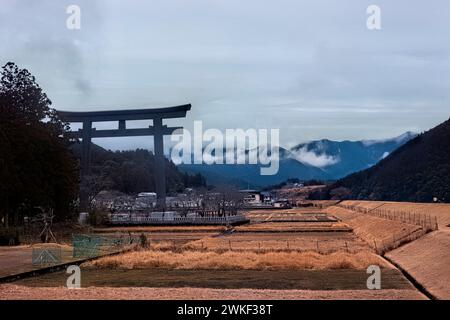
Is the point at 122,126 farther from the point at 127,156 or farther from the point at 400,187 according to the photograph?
the point at 127,156

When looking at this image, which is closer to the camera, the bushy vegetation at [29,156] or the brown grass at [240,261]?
the brown grass at [240,261]

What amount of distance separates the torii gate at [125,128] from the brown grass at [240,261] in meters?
29.1

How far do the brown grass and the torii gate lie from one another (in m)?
29.1

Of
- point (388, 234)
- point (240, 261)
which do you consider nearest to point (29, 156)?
point (240, 261)

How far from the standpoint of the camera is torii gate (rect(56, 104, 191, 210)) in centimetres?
5472

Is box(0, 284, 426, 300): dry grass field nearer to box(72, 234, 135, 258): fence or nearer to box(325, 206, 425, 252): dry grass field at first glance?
box(72, 234, 135, 258): fence

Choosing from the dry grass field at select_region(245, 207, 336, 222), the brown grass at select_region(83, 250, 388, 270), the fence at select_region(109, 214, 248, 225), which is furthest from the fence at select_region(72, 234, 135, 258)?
the dry grass field at select_region(245, 207, 336, 222)

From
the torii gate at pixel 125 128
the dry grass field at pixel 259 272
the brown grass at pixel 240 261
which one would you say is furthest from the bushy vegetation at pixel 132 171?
the brown grass at pixel 240 261

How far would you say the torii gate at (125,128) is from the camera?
5472 cm

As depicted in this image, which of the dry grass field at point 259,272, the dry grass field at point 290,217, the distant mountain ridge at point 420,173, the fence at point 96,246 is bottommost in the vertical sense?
the dry grass field at point 290,217

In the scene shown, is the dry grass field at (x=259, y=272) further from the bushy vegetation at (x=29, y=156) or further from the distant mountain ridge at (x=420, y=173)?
the distant mountain ridge at (x=420, y=173)

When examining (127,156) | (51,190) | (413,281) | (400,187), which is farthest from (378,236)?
(127,156)
